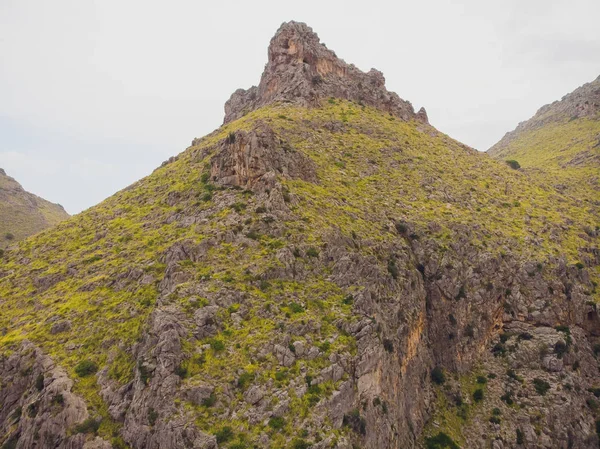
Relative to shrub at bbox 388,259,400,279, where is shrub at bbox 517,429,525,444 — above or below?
below

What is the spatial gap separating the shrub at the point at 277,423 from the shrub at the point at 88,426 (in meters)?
16.4

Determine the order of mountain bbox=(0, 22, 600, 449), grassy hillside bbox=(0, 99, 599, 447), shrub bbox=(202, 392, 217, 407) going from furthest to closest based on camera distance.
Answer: grassy hillside bbox=(0, 99, 599, 447) → mountain bbox=(0, 22, 600, 449) → shrub bbox=(202, 392, 217, 407)

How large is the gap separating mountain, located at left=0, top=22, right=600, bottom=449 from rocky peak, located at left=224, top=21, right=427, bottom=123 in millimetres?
14122

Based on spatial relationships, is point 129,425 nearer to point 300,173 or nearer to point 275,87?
point 300,173

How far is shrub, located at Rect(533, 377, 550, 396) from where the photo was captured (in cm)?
5352

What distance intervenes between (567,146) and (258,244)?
139715mm

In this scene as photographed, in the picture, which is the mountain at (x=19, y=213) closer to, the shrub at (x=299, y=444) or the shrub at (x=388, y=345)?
the shrub at (x=388, y=345)

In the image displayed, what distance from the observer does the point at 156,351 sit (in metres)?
38.0

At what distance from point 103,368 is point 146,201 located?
125ft

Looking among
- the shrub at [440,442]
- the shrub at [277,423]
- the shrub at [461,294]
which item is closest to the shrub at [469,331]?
the shrub at [461,294]

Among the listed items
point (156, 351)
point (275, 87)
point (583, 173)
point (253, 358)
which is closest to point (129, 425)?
point (156, 351)

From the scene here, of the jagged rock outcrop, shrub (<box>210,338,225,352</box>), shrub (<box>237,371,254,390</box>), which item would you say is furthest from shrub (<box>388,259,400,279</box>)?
the jagged rock outcrop

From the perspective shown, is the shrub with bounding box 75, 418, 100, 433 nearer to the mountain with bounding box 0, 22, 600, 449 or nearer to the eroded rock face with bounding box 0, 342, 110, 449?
the mountain with bounding box 0, 22, 600, 449

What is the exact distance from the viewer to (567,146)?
141125mm
